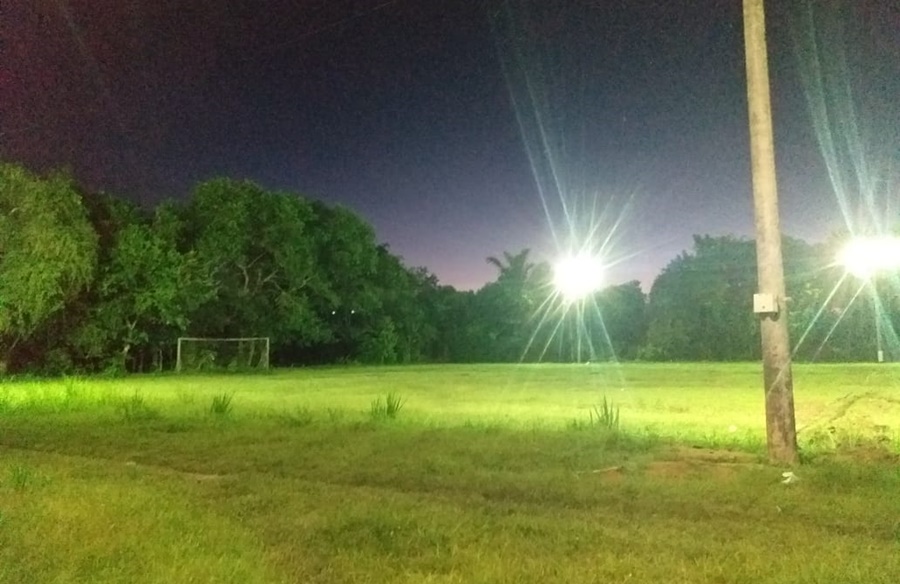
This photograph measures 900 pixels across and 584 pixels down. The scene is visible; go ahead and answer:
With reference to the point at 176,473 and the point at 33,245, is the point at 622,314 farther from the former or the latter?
the point at 176,473

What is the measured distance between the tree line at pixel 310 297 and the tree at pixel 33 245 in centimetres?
6

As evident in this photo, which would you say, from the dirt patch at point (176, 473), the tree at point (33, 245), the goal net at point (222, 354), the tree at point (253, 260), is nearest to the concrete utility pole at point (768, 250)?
the dirt patch at point (176, 473)

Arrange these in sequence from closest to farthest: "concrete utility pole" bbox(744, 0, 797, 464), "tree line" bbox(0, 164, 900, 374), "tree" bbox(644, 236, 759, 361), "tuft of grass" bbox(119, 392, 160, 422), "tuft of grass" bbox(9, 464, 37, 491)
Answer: "tuft of grass" bbox(9, 464, 37, 491) < "concrete utility pole" bbox(744, 0, 797, 464) < "tuft of grass" bbox(119, 392, 160, 422) < "tree line" bbox(0, 164, 900, 374) < "tree" bbox(644, 236, 759, 361)

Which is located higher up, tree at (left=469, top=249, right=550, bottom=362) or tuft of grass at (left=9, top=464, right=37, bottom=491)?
tree at (left=469, top=249, right=550, bottom=362)

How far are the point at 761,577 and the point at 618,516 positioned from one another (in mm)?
2448

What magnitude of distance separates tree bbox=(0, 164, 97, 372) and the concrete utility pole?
3302 centimetres

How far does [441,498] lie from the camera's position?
965cm

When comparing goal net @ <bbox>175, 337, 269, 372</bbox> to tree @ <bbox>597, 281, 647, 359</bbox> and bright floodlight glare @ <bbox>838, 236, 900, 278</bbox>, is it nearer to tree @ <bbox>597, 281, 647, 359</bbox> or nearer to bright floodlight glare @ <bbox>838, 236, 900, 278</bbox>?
tree @ <bbox>597, 281, 647, 359</bbox>

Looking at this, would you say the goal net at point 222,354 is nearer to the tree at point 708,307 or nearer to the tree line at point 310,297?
the tree line at point 310,297

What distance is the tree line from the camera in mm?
39844

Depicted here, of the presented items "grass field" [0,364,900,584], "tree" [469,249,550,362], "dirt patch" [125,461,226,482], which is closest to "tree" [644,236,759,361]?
"tree" [469,249,550,362]

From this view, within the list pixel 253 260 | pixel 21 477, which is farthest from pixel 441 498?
pixel 253 260

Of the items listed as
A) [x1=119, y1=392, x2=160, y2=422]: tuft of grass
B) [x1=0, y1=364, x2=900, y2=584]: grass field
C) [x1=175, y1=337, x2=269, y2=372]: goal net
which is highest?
[x1=175, y1=337, x2=269, y2=372]: goal net

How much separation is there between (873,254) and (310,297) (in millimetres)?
32517
